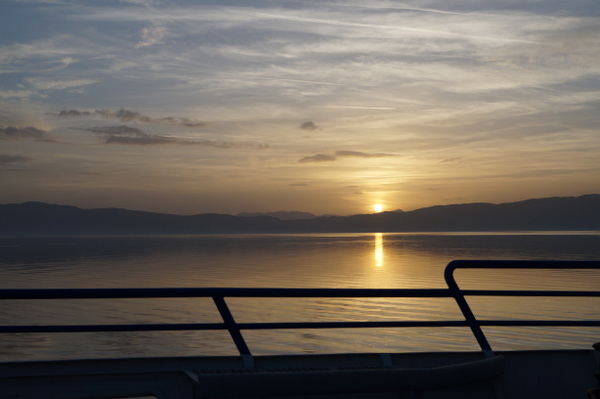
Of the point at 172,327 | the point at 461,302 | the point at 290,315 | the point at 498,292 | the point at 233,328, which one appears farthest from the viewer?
the point at 290,315

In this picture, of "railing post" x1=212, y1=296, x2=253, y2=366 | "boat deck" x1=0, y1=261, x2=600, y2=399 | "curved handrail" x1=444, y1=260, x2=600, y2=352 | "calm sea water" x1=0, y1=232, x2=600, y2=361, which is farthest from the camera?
"calm sea water" x1=0, y1=232, x2=600, y2=361

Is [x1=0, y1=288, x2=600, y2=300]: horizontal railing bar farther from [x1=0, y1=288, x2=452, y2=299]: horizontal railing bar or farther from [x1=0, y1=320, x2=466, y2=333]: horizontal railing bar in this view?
[x1=0, y1=320, x2=466, y2=333]: horizontal railing bar

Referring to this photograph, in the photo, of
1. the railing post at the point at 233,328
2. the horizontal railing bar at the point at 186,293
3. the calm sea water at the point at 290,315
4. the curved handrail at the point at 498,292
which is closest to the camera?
the horizontal railing bar at the point at 186,293

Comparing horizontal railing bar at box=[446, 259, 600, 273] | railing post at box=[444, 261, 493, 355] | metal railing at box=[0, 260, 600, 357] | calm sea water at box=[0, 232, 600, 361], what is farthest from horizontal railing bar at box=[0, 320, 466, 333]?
calm sea water at box=[0, 232, 600, 361]

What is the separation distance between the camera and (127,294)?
412cm

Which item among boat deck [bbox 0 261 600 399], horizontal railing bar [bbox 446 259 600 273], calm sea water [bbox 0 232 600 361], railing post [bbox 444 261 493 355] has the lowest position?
boat deck [bbox 0 261 600 399]

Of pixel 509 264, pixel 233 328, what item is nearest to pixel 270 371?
pixel 233 328

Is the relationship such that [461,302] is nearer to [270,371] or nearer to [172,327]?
[270,371]

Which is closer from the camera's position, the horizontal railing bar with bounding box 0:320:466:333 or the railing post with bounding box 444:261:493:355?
the horizontal railing bar with bounding box 0:320:466:333

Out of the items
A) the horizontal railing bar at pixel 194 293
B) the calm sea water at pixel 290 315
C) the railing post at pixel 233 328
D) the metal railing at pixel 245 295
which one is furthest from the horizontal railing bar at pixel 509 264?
the calm sea water at pixel 290 315

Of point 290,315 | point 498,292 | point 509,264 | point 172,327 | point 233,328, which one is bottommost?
point 172,327

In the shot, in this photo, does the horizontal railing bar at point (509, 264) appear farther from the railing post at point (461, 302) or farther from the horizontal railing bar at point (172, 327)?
the horizontal railing bar at point (172, 327)

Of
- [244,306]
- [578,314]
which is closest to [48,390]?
[578,314]

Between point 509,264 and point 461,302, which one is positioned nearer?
point 509,264
